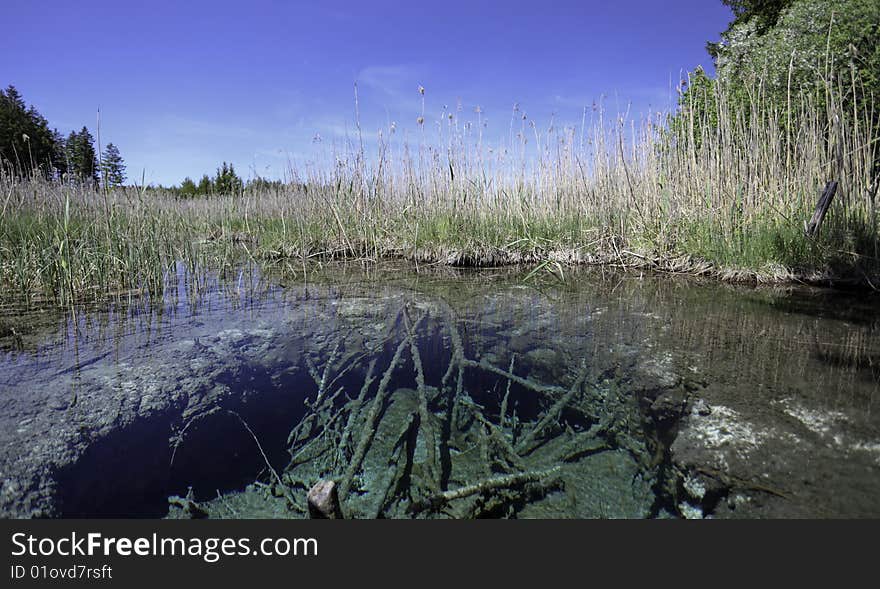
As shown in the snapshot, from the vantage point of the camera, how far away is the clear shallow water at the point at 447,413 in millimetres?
791

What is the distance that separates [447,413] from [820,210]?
2.80 metres

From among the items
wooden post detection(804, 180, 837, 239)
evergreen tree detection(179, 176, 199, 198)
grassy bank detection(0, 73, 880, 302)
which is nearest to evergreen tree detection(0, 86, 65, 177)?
evergreen tree detection(179, 176, 199, 198)

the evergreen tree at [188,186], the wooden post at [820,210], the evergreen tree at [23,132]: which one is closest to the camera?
the wooden post at [820,210]

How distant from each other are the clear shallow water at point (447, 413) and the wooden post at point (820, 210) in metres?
0.76

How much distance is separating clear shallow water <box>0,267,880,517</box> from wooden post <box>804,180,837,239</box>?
76 centimetres

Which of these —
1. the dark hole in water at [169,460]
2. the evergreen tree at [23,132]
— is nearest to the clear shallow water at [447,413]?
the dark hole in water at [169,460]

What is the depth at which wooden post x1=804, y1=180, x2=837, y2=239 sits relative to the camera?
8.32 ft

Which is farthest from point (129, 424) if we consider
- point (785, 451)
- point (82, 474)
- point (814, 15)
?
point (814, 15)

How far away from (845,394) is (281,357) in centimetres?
167

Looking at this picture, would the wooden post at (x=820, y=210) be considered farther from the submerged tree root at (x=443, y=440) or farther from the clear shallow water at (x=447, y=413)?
the submerged tree root at (x=443, y=440)

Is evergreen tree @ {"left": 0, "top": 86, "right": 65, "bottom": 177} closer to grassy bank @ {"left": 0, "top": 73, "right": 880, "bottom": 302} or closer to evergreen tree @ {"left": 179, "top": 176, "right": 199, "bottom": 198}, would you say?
evergreen tree @ {"left": 179, "top": 176, "right": 199, "bottom": 198}

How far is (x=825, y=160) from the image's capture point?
2.85 metres

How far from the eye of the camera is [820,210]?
2584 mm
